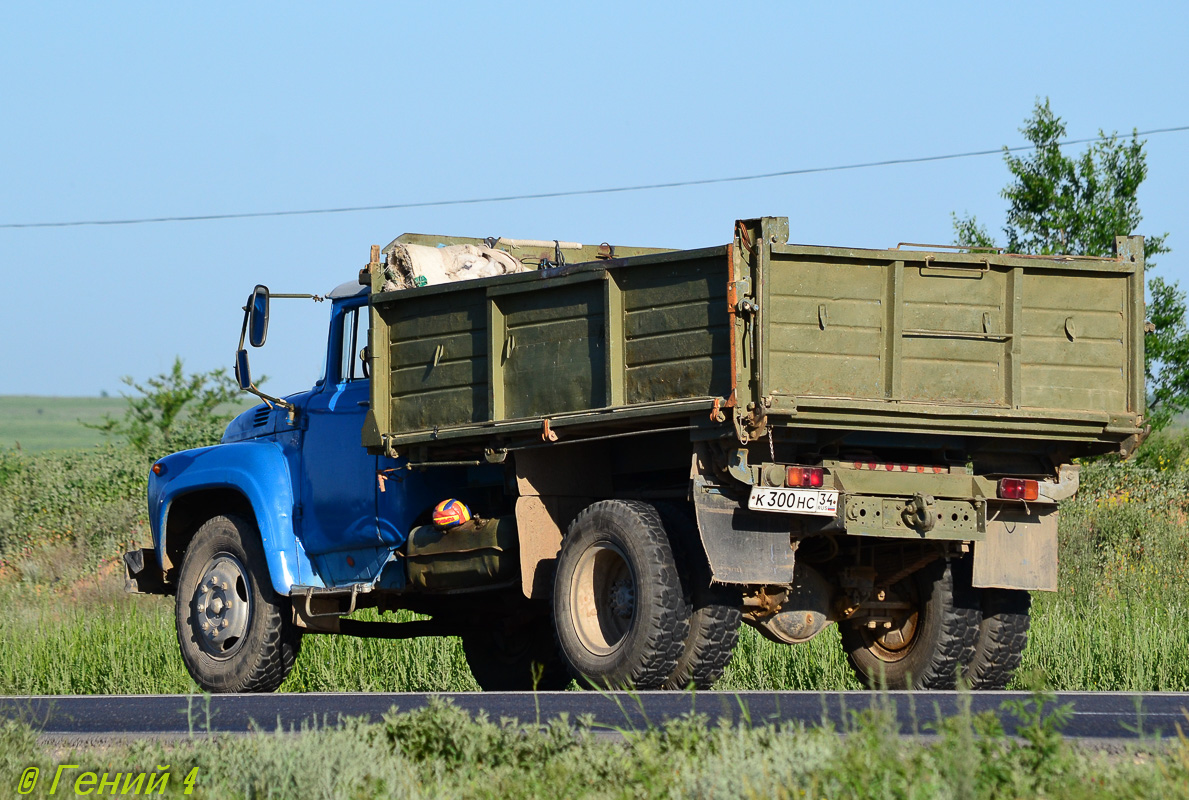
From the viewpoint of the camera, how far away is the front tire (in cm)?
1103

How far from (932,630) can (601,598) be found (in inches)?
84.5

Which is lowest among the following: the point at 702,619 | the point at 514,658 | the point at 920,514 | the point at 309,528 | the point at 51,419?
the point at 514,658

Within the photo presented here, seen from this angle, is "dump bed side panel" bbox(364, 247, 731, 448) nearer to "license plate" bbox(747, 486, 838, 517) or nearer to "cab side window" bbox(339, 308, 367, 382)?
"license plate" bbox(747, 486, 838, 517)

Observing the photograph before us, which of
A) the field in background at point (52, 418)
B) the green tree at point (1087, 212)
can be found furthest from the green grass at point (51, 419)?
the green tree at point (1087, 212)

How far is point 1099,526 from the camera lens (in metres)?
18.8

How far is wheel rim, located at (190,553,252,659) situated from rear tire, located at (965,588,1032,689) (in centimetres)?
505

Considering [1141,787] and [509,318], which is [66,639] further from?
[1141,787]

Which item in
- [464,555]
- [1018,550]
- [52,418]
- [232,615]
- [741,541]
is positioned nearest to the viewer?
[741,541]

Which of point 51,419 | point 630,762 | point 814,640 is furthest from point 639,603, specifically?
point 51,419

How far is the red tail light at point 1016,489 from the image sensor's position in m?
9.10

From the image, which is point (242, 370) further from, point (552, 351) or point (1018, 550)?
point (1018, 550)

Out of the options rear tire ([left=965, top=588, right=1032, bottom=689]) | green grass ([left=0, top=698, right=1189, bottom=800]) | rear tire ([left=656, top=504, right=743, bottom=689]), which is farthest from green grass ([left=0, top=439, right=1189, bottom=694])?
rear tire ([left=656, top=504, right=743, bottom=689])

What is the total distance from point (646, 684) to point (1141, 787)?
165 inches

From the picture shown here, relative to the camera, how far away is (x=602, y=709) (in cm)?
733
